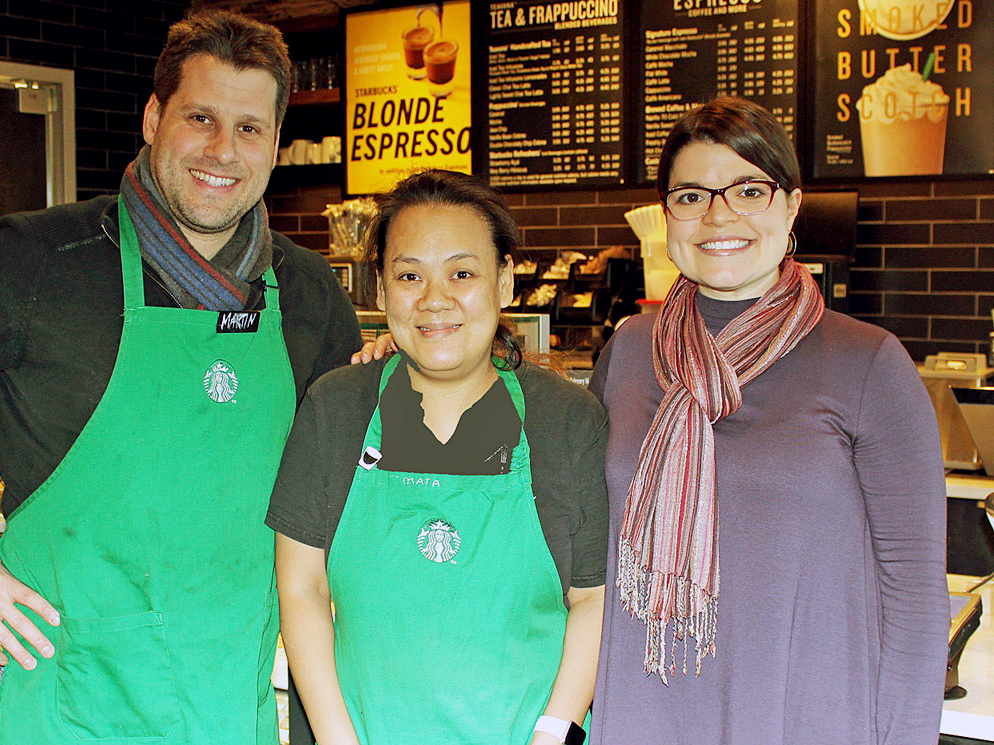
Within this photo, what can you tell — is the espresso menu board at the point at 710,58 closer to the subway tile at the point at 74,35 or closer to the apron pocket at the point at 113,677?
the subway tile at the point at 74,35

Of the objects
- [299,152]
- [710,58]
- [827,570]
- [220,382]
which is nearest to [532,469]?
[827,570]

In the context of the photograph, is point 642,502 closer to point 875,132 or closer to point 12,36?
point 875,132

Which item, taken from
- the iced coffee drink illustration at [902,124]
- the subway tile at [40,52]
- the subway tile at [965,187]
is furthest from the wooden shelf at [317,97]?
the subway tile at [965,187]

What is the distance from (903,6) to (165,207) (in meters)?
3.43

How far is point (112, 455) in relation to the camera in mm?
1522

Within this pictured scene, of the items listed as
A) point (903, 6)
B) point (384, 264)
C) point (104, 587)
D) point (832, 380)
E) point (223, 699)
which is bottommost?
point (223, 699)

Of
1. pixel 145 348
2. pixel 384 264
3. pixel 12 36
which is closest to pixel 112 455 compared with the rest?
pixel 145 348

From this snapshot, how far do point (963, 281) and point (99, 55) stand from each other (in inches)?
167

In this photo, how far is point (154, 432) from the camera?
5.08ft

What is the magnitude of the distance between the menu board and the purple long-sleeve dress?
294 centimetres

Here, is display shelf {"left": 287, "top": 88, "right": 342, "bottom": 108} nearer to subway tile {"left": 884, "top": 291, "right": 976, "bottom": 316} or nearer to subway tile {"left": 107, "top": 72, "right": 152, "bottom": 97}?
subway tile {"left": 107, "top": 72, "right": 152, "bottom": 97}

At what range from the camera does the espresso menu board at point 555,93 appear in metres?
4.61

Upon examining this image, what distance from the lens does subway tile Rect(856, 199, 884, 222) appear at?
13.8ft

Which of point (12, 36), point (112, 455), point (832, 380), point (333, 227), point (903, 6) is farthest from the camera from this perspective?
point (12, 36)
